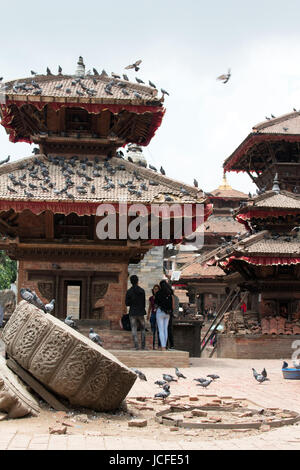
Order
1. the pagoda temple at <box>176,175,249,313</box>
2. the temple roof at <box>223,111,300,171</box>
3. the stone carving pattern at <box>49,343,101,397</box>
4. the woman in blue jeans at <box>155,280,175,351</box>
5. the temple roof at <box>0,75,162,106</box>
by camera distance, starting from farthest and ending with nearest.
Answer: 1. the pagoda temple at <box>176,175,249,313</box>
2. the temple roof at <box>223,111,300,171</box>
3. the temple roof at <box>0,75,162,106</box>
4. the woman in blue jeans at <box>155,280,175,351</box>
5. the stone carving pattern at <box>49,343,101,397</box>

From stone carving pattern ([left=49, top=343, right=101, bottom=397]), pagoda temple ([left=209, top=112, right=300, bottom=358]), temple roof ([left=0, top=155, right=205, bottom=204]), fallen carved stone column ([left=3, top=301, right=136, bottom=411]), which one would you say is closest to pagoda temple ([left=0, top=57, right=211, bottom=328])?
temple roof ([left=0, top=155, right=205, bottom=204])

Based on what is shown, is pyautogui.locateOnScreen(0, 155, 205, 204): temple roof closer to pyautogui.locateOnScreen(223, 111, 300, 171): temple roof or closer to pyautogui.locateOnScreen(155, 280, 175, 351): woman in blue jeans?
pyautogui.locateOnScreen(155, 280, 175, 351): woman in blue jeans

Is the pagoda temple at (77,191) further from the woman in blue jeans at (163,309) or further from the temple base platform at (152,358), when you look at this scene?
the temple base platform at (152,358)

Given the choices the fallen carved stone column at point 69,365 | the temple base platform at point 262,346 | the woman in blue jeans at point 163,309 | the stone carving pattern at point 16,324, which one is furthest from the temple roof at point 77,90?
the fallen carved stone column at point 69,365

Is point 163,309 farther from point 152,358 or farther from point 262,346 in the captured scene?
point 262,346

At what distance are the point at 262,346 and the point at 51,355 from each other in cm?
1690

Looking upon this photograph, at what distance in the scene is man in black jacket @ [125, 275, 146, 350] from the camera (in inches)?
631

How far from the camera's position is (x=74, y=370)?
798 centimetres

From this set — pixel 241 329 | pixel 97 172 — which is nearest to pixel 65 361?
pixel 97 172

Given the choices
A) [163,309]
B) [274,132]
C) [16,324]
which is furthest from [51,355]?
[274,132]

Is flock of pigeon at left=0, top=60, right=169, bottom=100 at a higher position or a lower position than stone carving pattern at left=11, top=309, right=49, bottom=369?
higher

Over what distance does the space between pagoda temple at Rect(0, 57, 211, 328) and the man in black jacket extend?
1.60 m

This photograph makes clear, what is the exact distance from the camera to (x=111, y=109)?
62.6 ft
